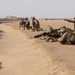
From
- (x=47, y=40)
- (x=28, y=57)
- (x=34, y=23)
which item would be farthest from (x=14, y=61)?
(x=34, y=23)

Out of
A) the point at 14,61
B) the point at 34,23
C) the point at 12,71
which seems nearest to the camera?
the point at 12,71

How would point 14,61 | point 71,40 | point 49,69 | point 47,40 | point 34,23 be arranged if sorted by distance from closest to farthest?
point 49,69
point 14,61
point 71,40
point 47,40
point 34,23

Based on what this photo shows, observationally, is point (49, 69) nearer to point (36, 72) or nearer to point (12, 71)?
point (36, 72)

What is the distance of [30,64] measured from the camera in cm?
1125

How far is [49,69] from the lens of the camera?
973 cm

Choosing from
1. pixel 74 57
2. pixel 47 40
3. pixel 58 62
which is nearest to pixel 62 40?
pixel 47 40

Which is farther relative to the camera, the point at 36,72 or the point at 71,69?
the point at 36,72

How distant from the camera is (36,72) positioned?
9820 mm

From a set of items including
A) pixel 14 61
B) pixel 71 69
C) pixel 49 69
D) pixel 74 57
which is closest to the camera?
pixel 71 69

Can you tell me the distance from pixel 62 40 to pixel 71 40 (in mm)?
623

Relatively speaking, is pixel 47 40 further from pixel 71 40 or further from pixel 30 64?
pixel 30 64

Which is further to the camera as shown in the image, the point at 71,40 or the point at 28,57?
the point at 71,40

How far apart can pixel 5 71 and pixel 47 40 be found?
7968 mm

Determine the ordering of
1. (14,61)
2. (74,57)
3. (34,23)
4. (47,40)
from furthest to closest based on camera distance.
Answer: (34,23)
(47,40)
(14,61)
(74,57)
